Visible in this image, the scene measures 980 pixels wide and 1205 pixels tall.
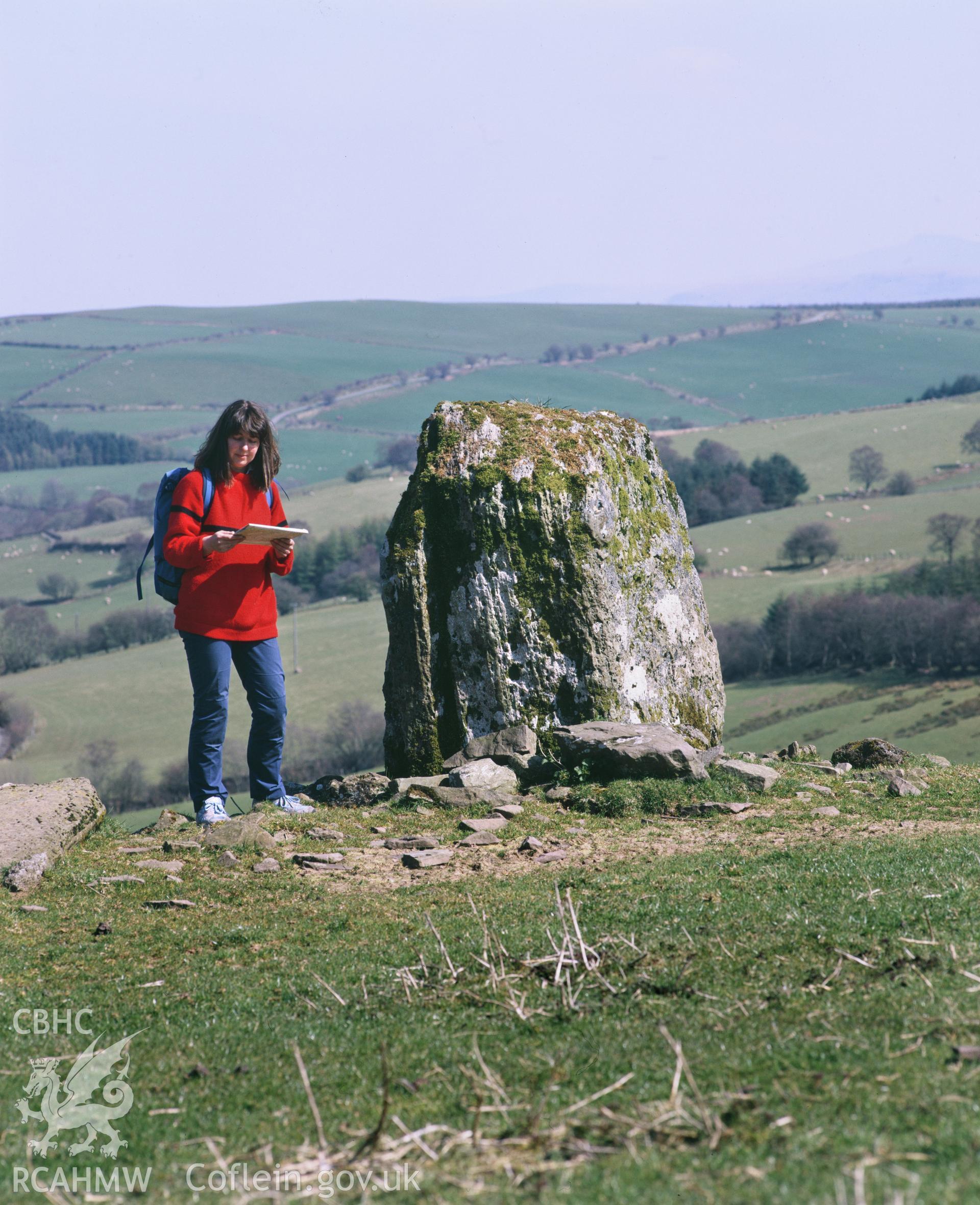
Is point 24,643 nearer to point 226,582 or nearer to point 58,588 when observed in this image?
point 58,588

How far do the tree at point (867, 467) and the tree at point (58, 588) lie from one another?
336 feet

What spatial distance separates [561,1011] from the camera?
5980mm

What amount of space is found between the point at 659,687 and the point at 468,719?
2.56 meters

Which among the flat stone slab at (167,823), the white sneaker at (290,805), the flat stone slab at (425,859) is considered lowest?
the flat stone slab at (167,823)

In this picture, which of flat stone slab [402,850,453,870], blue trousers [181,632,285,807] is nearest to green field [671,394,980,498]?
blue trousers [181,632,285,807]

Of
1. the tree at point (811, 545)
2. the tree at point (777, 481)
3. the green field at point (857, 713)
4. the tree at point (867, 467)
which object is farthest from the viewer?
the tree at point (867, 467)

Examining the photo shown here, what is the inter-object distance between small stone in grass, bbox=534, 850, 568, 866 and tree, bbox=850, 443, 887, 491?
14597 centimetres

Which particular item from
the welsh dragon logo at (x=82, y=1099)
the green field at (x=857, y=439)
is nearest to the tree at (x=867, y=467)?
the green field at (x=857, y=439)

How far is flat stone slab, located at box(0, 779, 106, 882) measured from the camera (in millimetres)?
10234

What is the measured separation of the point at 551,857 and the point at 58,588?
13600 centimetres

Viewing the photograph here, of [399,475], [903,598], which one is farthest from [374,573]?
[903,598]

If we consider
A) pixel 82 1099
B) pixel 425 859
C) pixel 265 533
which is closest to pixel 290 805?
pixel 425 859

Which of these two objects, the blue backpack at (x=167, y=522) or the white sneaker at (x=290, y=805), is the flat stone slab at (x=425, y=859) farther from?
the blue backpack at (x=167, y=522)

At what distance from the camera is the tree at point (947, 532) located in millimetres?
110875
